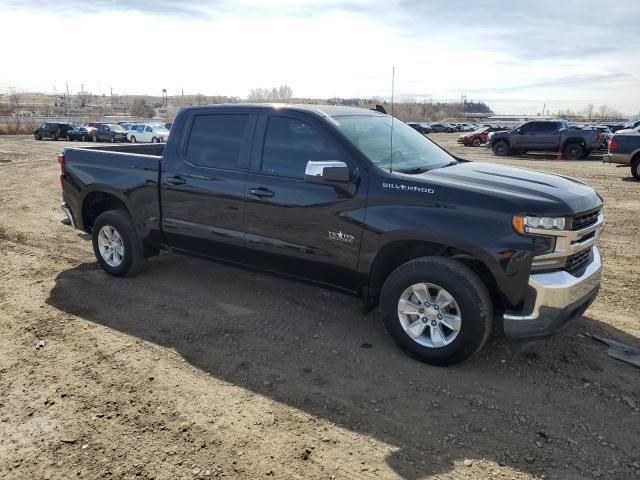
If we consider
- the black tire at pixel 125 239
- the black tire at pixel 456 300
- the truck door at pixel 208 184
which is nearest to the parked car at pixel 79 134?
the black tire at pixel 125 239

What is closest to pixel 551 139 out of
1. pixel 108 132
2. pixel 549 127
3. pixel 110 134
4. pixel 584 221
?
pixel 549 127

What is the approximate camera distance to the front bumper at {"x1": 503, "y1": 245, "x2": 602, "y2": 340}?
3.54 meters

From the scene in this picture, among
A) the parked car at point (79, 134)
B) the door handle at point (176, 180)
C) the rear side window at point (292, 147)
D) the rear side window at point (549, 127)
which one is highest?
the rear side window at point (549, 127)

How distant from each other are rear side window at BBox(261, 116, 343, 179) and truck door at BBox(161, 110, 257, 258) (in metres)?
0.24

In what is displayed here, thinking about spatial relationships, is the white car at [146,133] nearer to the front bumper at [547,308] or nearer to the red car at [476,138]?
the red car at [476,138]

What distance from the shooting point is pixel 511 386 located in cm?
371

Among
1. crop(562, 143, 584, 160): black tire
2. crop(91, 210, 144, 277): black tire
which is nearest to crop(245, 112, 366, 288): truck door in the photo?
crop(91, 210, 144, 277): black tire

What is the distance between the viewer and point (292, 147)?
455cm

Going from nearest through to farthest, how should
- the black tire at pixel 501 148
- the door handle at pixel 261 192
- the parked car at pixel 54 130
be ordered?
the door handle at pixel 261 192
the black tire at pixel 501 148
the parked car at pixel 54 130

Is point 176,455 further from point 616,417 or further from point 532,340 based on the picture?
point 616,417

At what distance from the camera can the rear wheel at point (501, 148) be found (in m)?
26.4

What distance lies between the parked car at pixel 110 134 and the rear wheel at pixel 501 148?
25343 millimetres

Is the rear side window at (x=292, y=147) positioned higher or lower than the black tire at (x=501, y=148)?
higher

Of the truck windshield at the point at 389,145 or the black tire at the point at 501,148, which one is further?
the black tire at the point at 501,148
